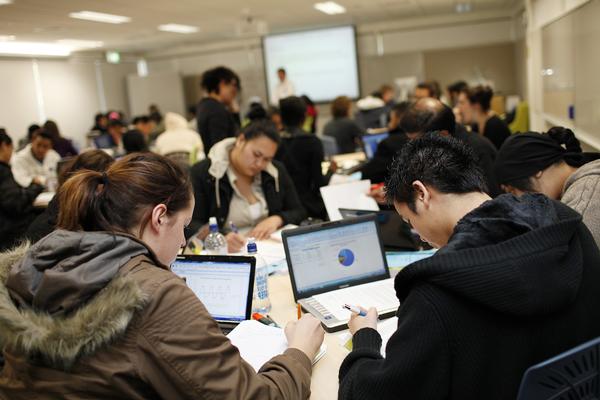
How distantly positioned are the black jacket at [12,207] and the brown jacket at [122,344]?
372 centimetres

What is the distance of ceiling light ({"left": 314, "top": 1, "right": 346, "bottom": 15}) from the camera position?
29.1 ft

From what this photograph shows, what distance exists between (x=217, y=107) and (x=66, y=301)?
3.37 m

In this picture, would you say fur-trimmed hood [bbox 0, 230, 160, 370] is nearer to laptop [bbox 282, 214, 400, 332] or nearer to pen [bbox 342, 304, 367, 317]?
pen [bbox 342, 304, 367, 317]

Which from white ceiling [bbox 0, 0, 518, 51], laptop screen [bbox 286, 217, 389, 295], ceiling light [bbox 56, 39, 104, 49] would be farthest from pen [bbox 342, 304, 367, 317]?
ceiling light [bbox 56, 39, 104, 49]

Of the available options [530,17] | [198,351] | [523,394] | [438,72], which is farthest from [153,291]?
[438,72]

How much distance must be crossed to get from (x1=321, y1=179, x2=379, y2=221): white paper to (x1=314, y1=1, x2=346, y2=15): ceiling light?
6.38 metres

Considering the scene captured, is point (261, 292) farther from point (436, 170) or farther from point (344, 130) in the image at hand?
point (344, 130)

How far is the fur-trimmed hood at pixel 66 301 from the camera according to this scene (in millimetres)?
1063

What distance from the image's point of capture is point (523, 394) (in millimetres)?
1090

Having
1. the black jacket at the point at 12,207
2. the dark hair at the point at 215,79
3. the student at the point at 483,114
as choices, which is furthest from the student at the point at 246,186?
the student at the point at 483,114

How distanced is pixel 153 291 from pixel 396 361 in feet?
1.73

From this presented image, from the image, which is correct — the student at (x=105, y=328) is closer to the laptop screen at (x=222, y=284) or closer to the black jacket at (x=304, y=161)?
the laptop screen at (x=222, y=284)

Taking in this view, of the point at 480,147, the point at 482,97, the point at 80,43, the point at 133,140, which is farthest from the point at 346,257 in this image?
the point at 80,43

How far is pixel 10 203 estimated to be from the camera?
446cm
